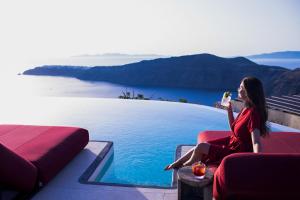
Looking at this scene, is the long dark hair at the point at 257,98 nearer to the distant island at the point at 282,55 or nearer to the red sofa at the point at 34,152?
the red sofa at the point at 34,152

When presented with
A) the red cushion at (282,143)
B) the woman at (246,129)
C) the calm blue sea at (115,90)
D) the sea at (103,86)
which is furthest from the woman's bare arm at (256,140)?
the calm blue sea at (115,90)

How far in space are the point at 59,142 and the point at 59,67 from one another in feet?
153

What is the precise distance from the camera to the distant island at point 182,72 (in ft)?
128

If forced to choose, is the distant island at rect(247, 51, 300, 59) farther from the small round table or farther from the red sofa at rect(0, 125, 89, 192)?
the small round table

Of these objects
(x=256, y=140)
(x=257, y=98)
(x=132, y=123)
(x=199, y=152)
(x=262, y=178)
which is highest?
(x=257, y=98)

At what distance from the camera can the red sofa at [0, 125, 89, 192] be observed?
124 inches

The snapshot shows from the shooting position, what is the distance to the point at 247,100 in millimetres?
3139

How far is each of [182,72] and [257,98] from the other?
39245 millimetres

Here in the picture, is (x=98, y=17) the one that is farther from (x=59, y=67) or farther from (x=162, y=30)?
(x=59, y=67)

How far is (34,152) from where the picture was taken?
370 cm

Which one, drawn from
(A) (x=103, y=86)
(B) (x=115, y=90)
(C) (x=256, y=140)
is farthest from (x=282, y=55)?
(C) (x=256, y=140)

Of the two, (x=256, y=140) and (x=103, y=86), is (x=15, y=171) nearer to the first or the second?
(x=256, y=140)

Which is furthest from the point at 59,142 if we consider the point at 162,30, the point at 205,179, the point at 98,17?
the point at 162,30

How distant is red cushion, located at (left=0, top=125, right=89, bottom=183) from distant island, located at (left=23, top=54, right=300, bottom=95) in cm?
3195
